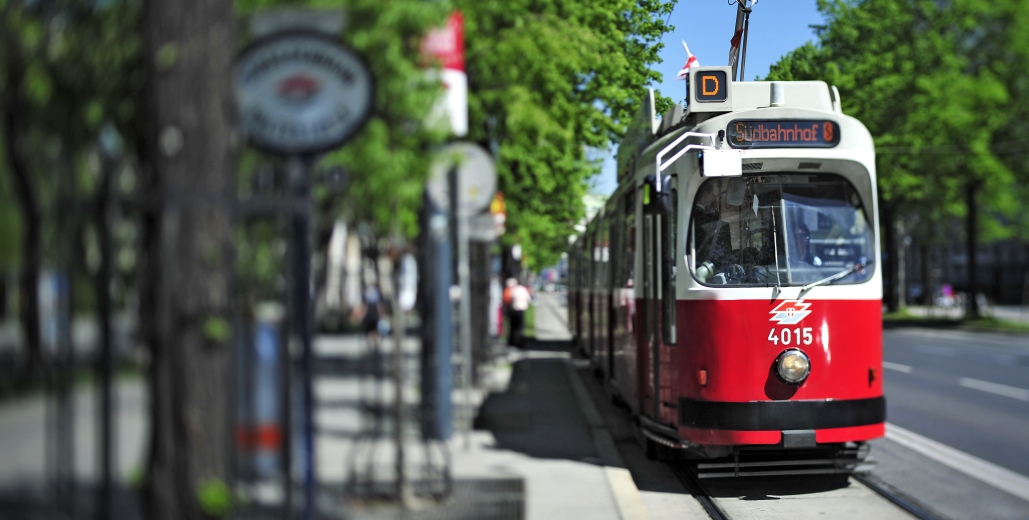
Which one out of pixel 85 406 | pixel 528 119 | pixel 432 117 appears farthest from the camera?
pixel 85 406

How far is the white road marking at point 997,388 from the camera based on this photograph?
14.4m

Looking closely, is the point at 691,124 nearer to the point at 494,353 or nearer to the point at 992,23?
the point at 992,23

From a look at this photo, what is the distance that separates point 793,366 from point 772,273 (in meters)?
0.73

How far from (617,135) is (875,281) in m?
5.01

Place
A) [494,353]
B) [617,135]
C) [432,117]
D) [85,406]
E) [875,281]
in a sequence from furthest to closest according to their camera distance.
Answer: [494,353]
[85,406]
[617,135]
[432,117]
[875,281]

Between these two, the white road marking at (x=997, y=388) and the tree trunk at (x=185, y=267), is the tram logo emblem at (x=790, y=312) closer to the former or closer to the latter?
the tree trunk at (x=185, y=267)

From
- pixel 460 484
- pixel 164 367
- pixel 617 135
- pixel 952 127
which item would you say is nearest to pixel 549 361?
pixel 617 135

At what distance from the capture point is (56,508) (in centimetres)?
584

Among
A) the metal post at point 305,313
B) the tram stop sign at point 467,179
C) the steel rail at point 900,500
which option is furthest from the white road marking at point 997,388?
the metal post at point 305,313

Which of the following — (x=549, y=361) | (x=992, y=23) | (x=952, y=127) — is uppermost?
(x=992, y=23)

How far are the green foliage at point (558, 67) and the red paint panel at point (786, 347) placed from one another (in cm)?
244

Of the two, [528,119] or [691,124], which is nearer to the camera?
[691,124]

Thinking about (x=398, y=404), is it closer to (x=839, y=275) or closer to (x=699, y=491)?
(x=699, y=491)

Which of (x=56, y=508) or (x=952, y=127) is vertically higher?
(x=952, y=127)
